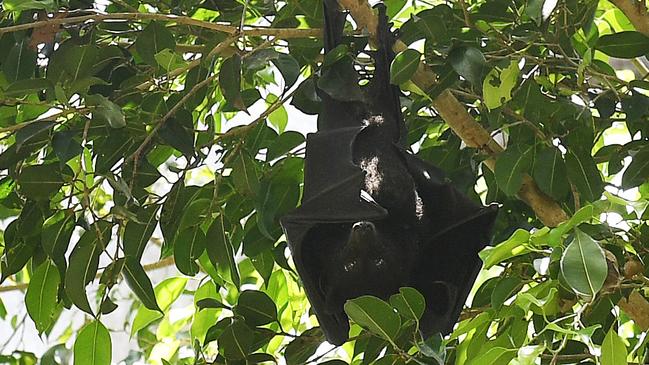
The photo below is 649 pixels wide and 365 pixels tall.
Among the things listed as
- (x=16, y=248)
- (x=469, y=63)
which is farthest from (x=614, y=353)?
(x=16, y=248)

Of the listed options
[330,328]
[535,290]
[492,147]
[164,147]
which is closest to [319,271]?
[330,328]

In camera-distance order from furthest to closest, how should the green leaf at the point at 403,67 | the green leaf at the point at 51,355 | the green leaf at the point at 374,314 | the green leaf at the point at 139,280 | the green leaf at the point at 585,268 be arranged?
the green leaf at the point at 51,355 < the green leaf at the point at 139,280 < the green leaf at the point at 403,67 < the green leaf at the point at 374,314 < the green leaf at the point at 585,268

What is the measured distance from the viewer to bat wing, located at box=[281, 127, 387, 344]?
1.00 metres

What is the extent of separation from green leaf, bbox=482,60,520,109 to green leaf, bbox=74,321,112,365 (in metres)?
0.50

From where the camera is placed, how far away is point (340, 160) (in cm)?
104

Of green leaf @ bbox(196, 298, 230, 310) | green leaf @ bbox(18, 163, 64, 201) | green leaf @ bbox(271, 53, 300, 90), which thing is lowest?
green leaf @ bbox(196, 298, 230, 310)

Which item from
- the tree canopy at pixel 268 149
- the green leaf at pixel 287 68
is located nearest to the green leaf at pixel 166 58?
the tree canopy at pixel 268 149

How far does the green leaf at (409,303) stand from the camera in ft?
3.35

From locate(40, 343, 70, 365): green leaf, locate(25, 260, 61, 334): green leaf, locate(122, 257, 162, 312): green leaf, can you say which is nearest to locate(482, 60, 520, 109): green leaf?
locate(122, 257, 162, 312): green leaf

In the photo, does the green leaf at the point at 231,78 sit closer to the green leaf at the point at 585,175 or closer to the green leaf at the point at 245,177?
the green leaf at the point at 245,177

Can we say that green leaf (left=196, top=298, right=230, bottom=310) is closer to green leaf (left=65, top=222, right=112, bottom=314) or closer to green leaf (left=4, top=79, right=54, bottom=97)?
green leaf (left=65, top=222, right=112, bottom=314)

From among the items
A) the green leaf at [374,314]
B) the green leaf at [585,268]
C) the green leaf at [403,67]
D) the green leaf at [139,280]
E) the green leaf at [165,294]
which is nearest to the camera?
the green leaf at [585,268]

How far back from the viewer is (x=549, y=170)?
1237 millimetres

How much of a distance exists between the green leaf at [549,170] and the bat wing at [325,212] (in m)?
0.27
